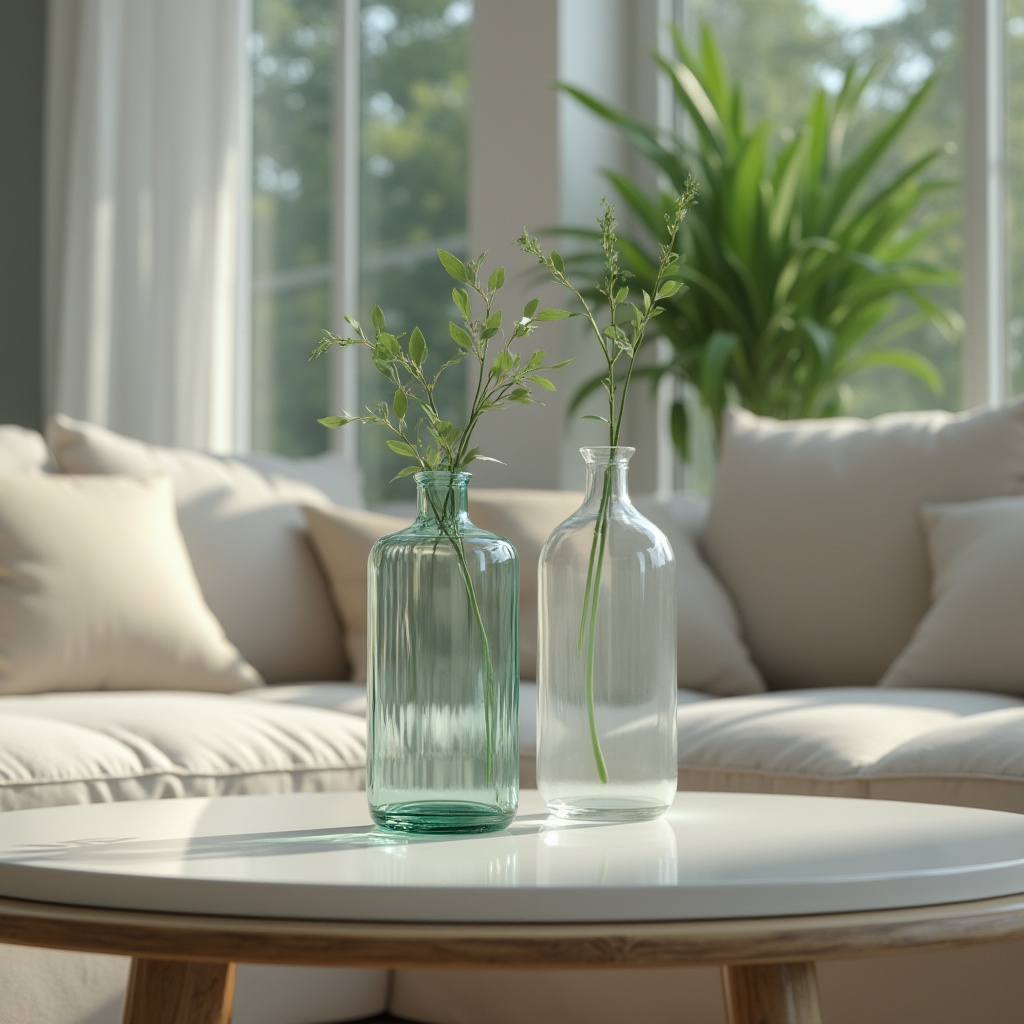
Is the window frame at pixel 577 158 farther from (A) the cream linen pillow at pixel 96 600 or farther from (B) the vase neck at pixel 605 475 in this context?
(B) the vase neck at pixel 605 475

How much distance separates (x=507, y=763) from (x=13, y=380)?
4.59m

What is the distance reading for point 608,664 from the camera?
1.14 m

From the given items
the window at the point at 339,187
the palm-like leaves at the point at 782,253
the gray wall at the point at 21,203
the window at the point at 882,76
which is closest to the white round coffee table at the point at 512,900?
the palm-like leaves at the point at 782,253

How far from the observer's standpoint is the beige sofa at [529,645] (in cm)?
184

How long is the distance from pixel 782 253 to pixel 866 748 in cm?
178

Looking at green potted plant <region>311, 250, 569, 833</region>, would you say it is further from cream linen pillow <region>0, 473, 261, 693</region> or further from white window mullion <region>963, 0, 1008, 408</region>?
white window mullion <region>963, 0, 1008, 408</region>

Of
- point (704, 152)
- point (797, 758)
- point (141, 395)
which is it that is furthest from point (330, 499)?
point (141, 395)

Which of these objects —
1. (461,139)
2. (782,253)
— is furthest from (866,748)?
(461,139)

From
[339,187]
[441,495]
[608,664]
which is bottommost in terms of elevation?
[608,664]

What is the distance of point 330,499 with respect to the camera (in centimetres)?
315

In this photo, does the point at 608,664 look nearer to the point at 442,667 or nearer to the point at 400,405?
the point at 442,667

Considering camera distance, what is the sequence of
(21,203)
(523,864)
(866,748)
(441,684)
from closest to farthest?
(523,864) < (441,684) < (866,748) < (21,203)

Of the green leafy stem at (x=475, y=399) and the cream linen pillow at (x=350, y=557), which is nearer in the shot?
the green leafy stem at (x=475, y=399)

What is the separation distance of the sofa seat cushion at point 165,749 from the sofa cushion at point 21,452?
22.5 inches
